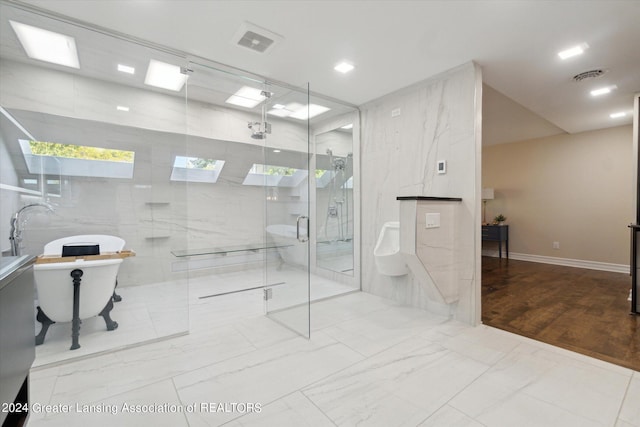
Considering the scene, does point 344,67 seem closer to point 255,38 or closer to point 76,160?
point 255,38

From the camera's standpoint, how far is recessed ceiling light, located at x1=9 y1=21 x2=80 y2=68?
221 cm

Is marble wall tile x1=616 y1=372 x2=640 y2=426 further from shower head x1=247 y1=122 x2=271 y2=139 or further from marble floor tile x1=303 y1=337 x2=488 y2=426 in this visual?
shower head x1=247 y1=122 x2=271 y2=139

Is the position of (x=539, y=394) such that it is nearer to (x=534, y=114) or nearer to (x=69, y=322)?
(x=69, y=322)

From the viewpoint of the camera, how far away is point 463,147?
9.18ft

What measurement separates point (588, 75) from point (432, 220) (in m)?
2.34

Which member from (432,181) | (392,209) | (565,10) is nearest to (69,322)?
(392,209)

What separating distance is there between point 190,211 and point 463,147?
376cm

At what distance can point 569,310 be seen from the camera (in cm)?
309

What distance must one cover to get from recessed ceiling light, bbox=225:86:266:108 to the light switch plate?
2.08 meters

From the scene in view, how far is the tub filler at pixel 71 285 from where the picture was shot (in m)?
2.16

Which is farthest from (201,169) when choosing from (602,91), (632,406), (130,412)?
(602,91)

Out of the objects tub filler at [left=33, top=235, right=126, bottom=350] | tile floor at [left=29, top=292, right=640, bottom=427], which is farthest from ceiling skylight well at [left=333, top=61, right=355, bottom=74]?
tub filler at [left=33, top=235, right=126, bottom=350]

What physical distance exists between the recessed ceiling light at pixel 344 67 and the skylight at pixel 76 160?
7.63 feet

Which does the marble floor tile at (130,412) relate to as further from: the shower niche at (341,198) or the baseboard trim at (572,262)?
the baseboard trim at (572,262)
